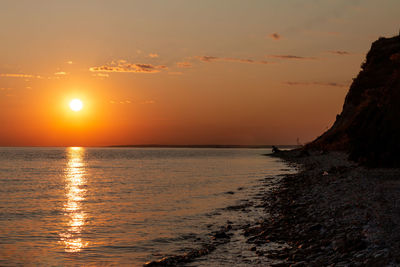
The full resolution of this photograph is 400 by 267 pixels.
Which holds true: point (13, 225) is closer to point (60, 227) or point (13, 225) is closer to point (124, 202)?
point (60, 227)

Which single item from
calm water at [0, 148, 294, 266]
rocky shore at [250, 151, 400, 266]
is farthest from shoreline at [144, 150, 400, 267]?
calm water at [0, 148, 294, 266]

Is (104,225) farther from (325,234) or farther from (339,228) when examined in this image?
(339,228)

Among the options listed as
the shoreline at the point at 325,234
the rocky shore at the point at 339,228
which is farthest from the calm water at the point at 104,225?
the rocky shore at the point at 339,228

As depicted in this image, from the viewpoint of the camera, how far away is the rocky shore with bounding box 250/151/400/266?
12.5m

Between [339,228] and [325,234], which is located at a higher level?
[339,228]

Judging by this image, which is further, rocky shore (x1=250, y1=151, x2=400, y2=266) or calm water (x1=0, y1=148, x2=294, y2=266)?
calm water (x1=0, y1=148, x2=294, y2=266)

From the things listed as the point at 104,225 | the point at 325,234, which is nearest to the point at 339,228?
the point at 325,234

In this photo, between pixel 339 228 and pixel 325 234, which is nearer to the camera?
pixel 325 234

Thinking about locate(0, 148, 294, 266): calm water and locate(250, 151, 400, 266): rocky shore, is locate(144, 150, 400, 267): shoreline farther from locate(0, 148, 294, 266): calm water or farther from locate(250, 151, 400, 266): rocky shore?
locate(0, 148, 294, 266): calm water

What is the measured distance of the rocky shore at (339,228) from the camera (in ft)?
40.9

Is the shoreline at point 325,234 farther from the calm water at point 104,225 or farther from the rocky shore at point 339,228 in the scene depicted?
the calm water at point 104,225

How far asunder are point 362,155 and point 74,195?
30.9 metres

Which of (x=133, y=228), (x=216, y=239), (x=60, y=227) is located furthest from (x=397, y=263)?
(x=60, y=227)

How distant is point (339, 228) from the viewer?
1627 cm
